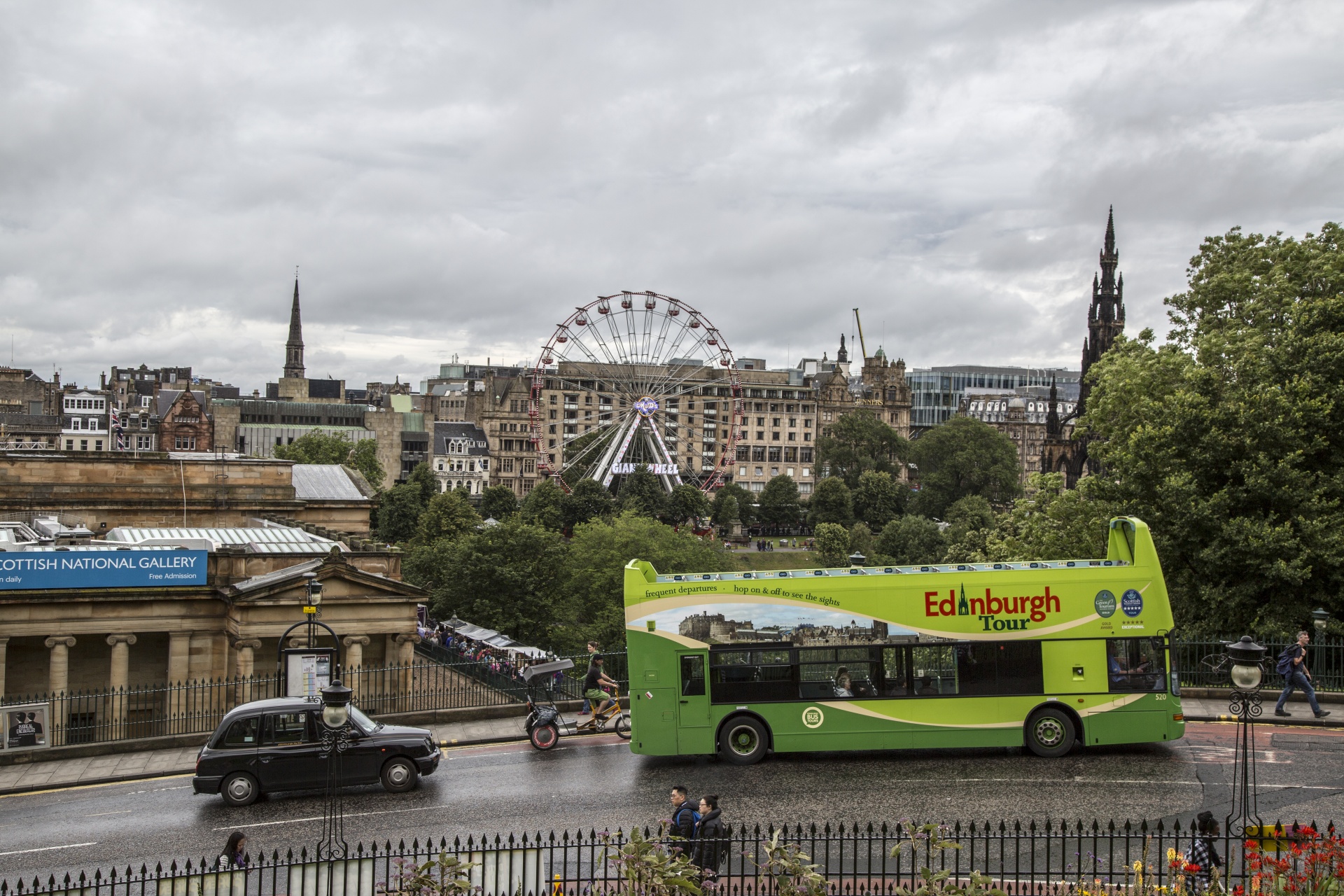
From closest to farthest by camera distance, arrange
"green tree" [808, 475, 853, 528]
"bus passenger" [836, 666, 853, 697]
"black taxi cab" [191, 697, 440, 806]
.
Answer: "black taxi cab" [191, 697, 440, 806] → "bus passenger" [836, 666, 853, 697] → "green tree" [808, 475, 853, 528]

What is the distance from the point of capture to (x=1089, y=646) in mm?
21266

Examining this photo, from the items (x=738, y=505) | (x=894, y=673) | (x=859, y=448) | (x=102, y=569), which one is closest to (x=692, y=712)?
(x=894, y=673)

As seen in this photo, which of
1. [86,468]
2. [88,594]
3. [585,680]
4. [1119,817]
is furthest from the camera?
[86,468]

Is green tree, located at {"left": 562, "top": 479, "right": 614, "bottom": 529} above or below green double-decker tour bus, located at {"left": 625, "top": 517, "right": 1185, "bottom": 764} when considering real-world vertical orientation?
above

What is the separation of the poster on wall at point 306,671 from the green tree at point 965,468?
135 m

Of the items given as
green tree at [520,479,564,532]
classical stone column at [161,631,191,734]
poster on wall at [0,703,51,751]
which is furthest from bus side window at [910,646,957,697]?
green tree at [520,479,564,532]

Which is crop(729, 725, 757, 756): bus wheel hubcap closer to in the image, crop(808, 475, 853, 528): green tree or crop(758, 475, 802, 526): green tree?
crop(808, 475, 853, 528): green tree

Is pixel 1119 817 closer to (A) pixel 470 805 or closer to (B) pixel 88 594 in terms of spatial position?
(A) pixel 470 805

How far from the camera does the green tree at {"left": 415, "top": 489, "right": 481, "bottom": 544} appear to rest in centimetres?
10206

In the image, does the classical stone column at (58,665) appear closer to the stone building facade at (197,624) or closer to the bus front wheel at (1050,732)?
the stone building facade at (197,624)

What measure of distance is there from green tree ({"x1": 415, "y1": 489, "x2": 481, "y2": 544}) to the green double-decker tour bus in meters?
78.8

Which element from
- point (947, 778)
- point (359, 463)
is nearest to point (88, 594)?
point (947, 778)

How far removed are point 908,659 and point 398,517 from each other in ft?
328

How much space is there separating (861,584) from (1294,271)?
84.7 ft
